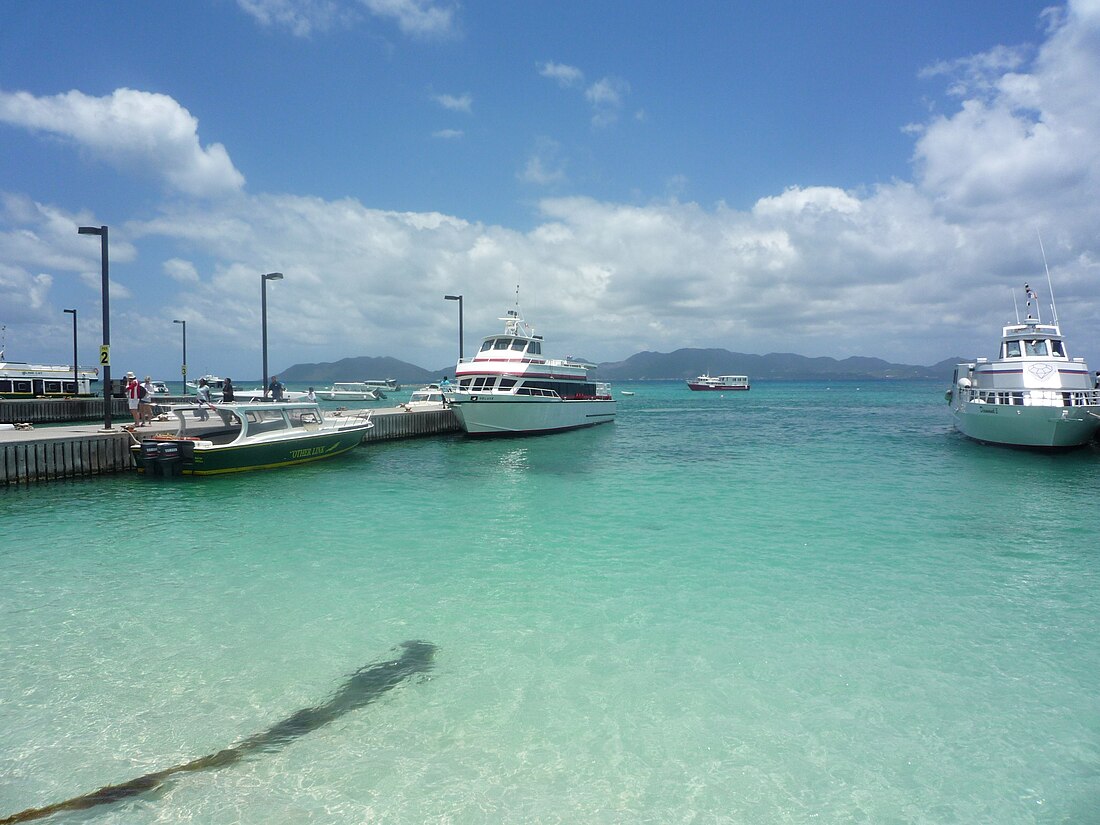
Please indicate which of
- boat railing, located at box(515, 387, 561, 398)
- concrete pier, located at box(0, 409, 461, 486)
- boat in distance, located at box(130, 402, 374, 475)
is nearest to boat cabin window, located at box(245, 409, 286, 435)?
boat in distance, located at box(130, 402, 374, 475)

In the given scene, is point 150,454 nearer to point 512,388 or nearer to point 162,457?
point 162,457

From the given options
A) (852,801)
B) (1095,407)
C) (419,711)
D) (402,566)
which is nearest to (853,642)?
(852,801)

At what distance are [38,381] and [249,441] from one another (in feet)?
141

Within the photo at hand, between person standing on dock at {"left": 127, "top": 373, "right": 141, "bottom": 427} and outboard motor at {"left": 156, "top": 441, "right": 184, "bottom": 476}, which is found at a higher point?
person standing on dock at {"left": 127, "top": 373, "right": 141, "bottom": 427}

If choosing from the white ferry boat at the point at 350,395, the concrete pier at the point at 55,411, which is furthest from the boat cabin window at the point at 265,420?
the white ferry boat at the point at 350,395

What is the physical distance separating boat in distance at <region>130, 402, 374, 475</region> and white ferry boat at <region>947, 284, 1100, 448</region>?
29.6 m

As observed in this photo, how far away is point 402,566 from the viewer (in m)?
11.2

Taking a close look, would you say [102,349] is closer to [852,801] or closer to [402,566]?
[402,566]

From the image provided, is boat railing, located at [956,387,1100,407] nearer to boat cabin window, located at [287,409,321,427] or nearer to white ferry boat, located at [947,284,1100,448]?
white ferry boat, located at [947,284,1100,448]

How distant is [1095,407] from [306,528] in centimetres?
3305

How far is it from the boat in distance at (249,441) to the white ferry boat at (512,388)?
822cm

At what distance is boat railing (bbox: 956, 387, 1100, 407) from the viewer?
2697 cm

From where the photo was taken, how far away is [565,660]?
7.45 m

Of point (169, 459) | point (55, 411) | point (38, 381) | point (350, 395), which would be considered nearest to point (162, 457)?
point (169, 459)
